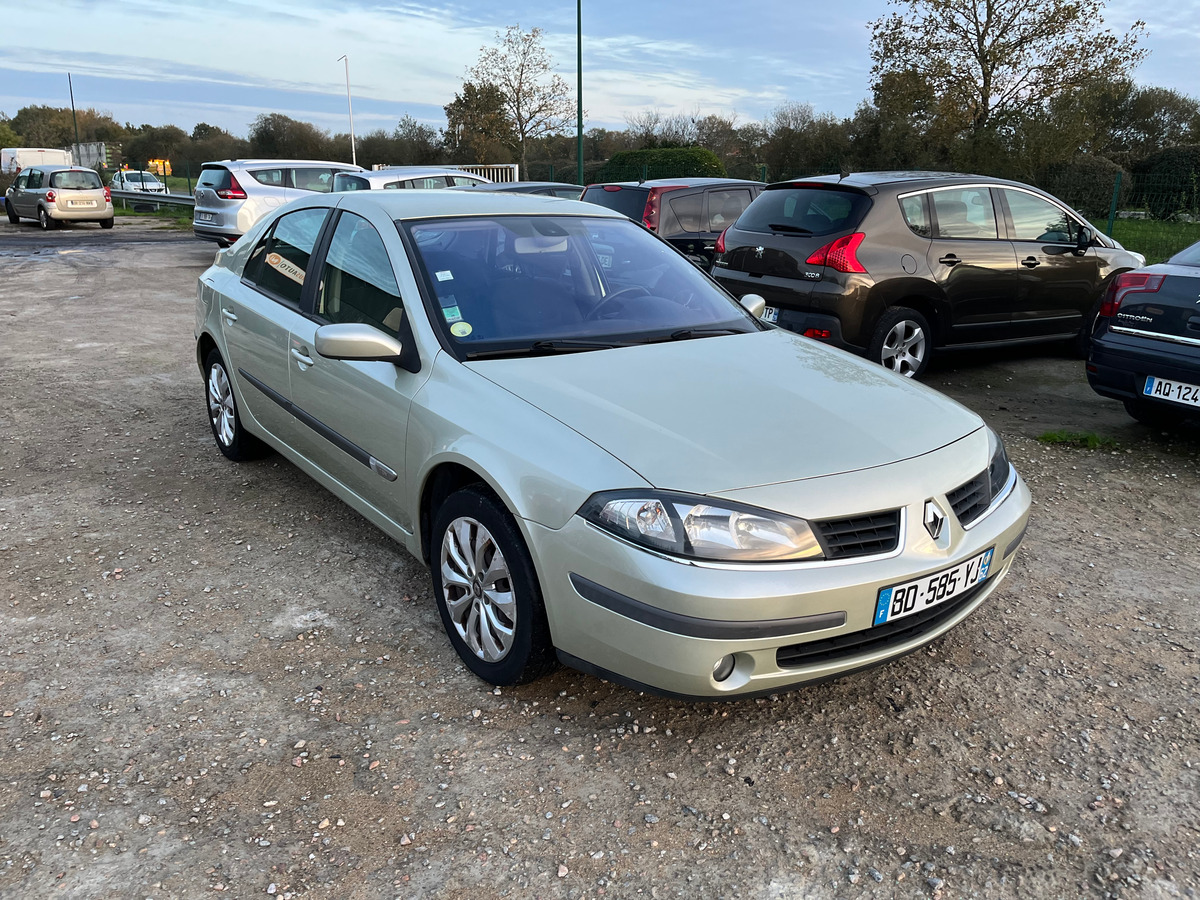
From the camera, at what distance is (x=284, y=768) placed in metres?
2.72


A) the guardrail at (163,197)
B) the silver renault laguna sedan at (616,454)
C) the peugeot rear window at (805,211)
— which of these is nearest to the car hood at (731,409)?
the silver renault laguna sedan at (616,454)

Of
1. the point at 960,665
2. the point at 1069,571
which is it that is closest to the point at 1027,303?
the point at 1069,571

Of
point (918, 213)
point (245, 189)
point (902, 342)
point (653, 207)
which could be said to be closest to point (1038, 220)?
point (918, 213)

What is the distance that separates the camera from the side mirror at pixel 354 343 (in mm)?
3203

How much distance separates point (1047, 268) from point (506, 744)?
670 centimetres

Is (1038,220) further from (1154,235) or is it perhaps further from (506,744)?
(1154,235)

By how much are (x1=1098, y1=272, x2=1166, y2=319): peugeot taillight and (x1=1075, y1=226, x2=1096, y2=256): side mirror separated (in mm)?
2307

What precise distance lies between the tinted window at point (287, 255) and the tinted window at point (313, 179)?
40.7ft

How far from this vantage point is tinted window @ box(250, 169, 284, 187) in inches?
620

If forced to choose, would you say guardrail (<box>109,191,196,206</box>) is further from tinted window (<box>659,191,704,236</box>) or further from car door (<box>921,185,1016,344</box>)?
car door (<box>921,185,1016,344</box>)

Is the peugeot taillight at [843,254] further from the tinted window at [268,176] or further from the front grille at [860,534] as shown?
the tinted window at [268,176]

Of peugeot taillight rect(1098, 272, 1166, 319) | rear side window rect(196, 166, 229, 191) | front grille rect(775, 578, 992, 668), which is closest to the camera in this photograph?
front grille rect(775, 578, 992, 668)

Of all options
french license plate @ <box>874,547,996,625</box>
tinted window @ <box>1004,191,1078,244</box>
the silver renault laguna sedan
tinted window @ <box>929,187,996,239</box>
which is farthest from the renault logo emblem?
tinted window @ <box>1004,191,1078,244</box>

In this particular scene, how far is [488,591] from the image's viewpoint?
119 inches
